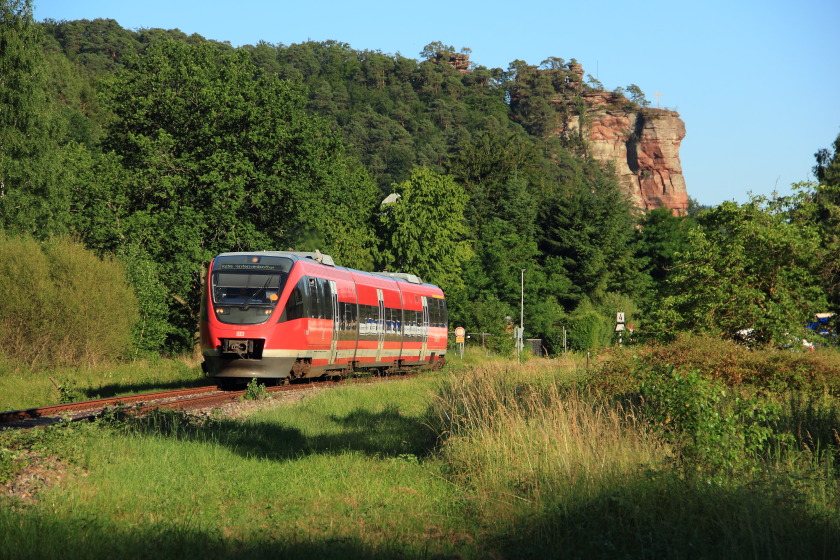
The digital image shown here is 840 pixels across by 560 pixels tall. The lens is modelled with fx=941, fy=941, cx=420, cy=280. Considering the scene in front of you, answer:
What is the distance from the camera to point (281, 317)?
22.7 meters

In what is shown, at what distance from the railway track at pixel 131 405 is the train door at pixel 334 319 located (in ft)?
3.03

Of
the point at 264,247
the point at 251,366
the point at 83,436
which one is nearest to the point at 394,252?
the point at 264,247

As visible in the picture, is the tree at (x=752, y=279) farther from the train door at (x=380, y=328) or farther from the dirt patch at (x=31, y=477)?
the dirt patch at (x=31, y=477)

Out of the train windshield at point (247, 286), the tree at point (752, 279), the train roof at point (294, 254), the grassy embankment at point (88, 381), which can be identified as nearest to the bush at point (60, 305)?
the grassy embankment at point (88, 381)

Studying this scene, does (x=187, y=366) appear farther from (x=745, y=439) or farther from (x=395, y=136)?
(x=395, y=136)

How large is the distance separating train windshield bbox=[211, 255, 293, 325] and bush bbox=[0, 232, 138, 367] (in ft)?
27.0

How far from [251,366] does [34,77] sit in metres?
26.3

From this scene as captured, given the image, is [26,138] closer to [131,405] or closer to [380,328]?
[380,328]

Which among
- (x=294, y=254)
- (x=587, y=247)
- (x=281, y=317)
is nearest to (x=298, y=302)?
(x=281, y=317)

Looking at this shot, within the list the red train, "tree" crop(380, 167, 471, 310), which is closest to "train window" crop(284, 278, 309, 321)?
the red train

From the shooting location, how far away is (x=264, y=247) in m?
41.4

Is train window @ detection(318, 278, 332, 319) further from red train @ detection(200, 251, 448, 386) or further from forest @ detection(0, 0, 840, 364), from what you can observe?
forest @ detection(0, 0, 840, 364)

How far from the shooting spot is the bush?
92.2 ft

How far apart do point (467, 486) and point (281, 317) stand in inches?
494
